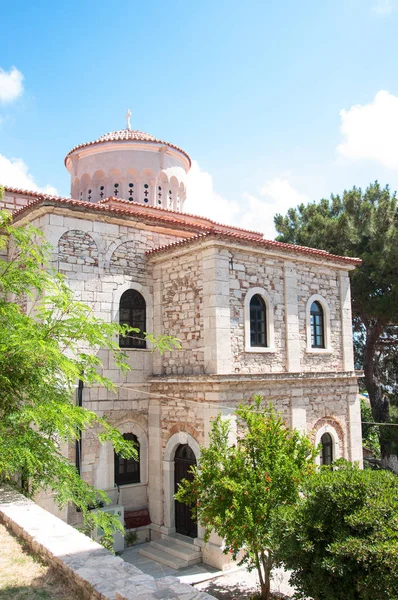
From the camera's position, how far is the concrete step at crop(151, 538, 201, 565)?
34.6 ft

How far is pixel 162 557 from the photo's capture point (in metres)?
10.7

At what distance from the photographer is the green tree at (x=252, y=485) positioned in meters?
8.25

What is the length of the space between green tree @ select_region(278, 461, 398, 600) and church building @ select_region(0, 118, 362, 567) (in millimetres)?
4439

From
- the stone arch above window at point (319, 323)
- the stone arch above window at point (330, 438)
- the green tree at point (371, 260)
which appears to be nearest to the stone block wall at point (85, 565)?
the stone arch above window at point (330, 438)

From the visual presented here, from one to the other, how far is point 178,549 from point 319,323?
639cm

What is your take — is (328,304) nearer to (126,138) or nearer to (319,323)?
(319,323)

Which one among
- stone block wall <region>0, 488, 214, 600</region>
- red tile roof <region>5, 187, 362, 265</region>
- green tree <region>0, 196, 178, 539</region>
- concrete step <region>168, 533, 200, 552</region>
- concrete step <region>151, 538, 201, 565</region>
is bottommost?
concrete step <region>151, 538, 201, 565</region>

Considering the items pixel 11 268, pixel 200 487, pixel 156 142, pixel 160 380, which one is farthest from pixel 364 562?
pixel 156 142

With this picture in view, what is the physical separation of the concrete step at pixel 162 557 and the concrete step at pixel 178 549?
76 mm

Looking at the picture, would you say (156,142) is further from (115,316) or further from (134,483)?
(134,483)

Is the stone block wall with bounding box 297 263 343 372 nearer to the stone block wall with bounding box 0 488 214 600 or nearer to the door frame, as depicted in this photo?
the door frame

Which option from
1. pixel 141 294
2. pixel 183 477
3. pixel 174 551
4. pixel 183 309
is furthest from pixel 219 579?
pixel 141 294

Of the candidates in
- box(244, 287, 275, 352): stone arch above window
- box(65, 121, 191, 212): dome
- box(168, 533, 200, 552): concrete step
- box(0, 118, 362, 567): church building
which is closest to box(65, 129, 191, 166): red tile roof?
box(65, 121, 191, 212): dome

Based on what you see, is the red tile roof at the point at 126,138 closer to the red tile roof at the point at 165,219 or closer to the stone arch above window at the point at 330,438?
the red tile roof at the point at 165,219
